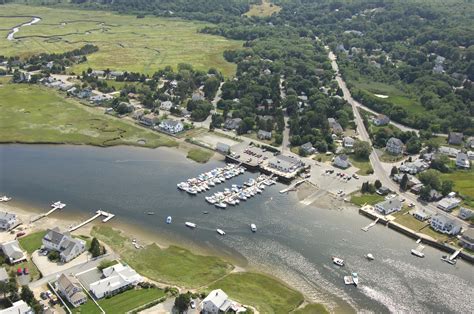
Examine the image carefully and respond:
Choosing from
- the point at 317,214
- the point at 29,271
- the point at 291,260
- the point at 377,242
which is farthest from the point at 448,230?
the point at 29,271

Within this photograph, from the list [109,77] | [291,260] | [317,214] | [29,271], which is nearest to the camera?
[29,271]

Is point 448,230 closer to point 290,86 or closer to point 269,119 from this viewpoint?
point 269,119

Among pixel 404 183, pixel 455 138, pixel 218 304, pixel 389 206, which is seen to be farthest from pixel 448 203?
pixel 218 304

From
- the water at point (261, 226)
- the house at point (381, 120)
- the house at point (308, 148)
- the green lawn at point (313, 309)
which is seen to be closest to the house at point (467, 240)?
the water at point (261, 226)

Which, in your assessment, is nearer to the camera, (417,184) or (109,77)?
(417,184)

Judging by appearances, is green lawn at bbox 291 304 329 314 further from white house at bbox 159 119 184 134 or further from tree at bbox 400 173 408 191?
white house at bbox 159 119 184 134

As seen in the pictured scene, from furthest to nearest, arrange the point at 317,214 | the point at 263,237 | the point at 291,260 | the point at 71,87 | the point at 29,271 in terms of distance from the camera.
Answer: the point at 71,87, the point at 317,214, the point at 263,237, the point at 291,260, the point at 29,271
